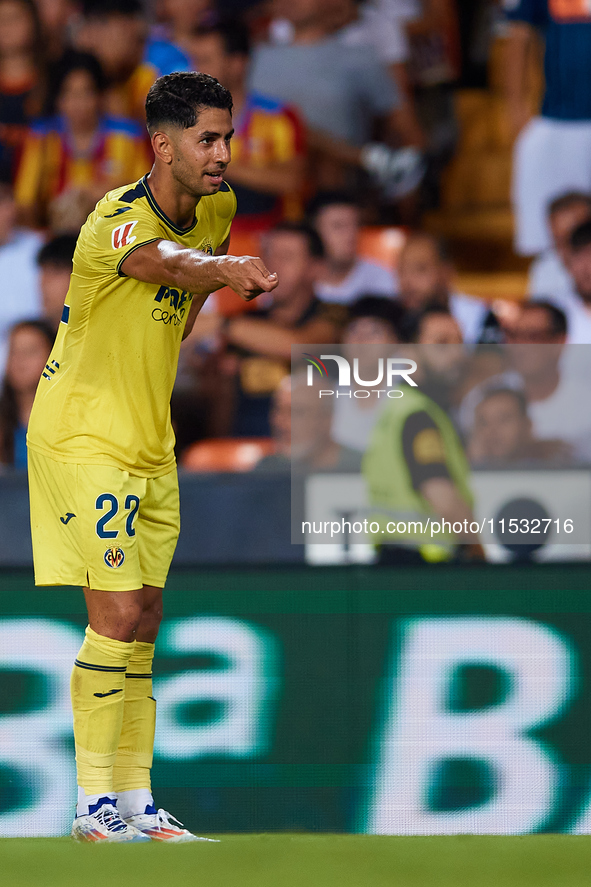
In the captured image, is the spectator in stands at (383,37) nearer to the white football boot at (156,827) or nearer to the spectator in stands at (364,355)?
the spectator in stands at (364,355)

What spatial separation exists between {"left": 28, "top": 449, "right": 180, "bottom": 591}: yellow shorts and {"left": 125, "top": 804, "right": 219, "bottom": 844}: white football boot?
61cm

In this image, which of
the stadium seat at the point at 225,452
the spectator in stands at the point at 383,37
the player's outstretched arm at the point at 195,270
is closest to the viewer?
the player's outstretched arm at the point at 195,270

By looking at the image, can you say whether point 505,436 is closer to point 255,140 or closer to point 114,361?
point 114,361

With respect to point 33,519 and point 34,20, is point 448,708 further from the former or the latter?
point 34,20

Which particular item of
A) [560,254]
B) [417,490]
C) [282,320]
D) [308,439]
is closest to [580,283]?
[560,254]

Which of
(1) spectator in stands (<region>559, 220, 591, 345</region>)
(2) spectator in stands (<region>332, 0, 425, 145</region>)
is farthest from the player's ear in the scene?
(2) spectator in stands (<region>332, 0, 425, 145</region>)

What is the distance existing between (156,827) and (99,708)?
1.28 ft

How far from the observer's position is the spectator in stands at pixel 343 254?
5.96m

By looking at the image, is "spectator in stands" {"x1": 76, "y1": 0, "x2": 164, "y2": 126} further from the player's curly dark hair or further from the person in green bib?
the player's curly dark hair

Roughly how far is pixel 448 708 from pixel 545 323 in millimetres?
2322

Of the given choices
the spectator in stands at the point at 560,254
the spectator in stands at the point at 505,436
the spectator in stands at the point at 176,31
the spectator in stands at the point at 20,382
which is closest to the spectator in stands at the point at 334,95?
the spectator in stands at the point at 176,31

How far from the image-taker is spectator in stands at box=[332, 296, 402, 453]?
3.96 meters

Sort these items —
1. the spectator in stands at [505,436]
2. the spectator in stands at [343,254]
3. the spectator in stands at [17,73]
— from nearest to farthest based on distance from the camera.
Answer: the spectator in stands at [505,436], the spectator in stands at [343,254], the spectator in stands at [17,73]

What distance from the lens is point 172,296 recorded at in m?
2.99
